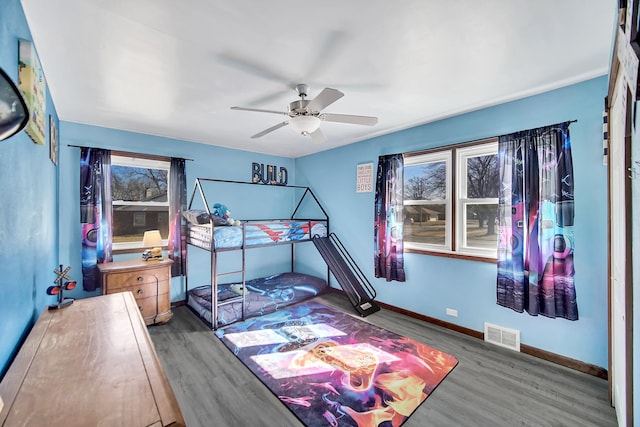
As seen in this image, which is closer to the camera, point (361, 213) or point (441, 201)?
point (441, 201)

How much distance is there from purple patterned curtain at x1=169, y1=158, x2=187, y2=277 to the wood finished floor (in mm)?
1232

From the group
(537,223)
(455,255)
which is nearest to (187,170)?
(455,255)

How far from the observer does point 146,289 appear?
3.21 m

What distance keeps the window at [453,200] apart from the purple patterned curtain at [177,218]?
3.23 m

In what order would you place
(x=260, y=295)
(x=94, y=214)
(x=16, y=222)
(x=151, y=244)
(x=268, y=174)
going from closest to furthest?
(x=16, y=222)
(x=94, y=214)
(x=151, y=244)
(x=260, y=295)
(x=268, y=174)

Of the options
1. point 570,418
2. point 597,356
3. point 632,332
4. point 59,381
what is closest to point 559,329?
point 597,356

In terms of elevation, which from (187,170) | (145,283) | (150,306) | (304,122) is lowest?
(150,306)

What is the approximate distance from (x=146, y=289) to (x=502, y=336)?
160 inches

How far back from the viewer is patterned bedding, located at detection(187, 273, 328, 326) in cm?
347

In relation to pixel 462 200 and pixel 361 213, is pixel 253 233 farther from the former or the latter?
pixel 462 200

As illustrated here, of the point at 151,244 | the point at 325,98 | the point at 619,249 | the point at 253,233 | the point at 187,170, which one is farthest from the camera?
the point at 187,170

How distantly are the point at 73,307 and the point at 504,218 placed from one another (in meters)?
3.75

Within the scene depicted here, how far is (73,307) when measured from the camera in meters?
1.87

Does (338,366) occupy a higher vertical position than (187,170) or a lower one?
lower
